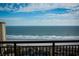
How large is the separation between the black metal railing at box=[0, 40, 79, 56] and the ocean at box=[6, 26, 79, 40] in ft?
0.22

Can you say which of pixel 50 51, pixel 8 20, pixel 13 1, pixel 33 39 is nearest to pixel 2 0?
pixel 13 1

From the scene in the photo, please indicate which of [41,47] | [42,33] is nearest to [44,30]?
Result: [42,33]

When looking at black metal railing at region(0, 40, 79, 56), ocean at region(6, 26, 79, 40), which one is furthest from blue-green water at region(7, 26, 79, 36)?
black metal railing at region(0, 40, 79, 56)

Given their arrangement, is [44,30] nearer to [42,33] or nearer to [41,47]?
[42,33]

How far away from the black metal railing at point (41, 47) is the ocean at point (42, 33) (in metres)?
0.07

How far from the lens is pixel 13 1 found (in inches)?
51.8

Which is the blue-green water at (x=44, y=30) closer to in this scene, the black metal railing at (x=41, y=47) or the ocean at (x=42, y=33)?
the ocean at (x=42, y=33)

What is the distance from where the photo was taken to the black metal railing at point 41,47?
1317 mm

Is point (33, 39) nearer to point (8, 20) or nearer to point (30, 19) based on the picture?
point (30, 19)

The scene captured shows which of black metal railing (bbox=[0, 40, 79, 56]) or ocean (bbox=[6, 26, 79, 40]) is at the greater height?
ocean (bbox=[6, 26, 79, 40])

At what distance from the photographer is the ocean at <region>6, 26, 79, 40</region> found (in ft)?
4.21

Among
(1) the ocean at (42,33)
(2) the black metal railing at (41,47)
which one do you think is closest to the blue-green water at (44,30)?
(1) the ocean at (42,33)

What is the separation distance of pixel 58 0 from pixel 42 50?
27.2 inches

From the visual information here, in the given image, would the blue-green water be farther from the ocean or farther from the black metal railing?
the black metal railing
